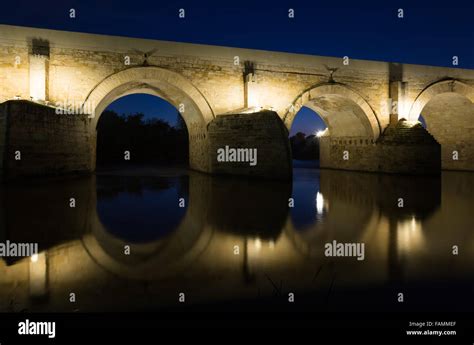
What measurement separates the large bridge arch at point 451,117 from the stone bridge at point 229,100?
5 centimetres

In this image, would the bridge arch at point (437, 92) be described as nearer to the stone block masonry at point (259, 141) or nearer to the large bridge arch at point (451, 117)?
the large bridge arch at point (451, 117)

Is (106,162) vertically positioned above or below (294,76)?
below

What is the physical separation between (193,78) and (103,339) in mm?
11187

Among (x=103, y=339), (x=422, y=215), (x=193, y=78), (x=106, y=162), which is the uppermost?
(x=193, y=78)

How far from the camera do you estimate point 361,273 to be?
2582mm

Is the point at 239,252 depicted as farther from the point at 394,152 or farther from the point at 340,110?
the point at 340,110

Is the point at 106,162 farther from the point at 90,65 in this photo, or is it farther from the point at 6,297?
the point at 6,297

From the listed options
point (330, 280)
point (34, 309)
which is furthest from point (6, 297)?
point (330, 280)

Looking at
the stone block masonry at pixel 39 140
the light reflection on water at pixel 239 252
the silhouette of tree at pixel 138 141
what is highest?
the silhouette of tree at pixel 138 141

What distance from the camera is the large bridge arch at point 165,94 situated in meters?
11.0

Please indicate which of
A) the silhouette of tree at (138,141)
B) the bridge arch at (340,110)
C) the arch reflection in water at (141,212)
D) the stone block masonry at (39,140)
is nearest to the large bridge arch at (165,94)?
the stone block masonry at (39,140)

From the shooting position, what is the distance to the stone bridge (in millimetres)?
9648

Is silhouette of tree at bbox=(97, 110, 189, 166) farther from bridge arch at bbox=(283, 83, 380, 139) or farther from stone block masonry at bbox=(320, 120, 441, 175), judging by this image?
stone block masonry at bbox=(320, 120, 441, 175)

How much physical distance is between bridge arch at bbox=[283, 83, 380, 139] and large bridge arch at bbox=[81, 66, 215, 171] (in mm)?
3389
